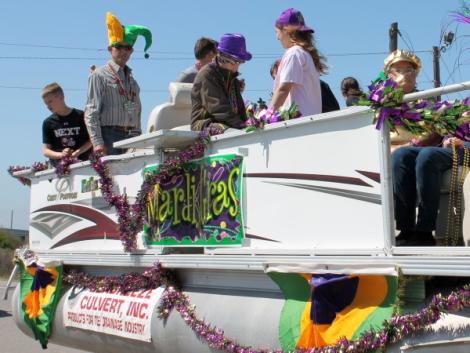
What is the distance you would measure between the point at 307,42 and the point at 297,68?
30cm

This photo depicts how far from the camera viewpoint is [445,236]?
4426mm

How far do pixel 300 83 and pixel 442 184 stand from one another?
1241mm

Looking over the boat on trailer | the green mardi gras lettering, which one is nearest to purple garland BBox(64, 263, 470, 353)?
the boat on trailer

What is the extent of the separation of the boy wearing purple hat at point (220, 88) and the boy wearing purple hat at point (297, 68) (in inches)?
18.5

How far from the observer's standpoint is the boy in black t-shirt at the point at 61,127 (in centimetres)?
774

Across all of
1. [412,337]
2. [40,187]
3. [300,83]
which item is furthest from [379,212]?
[40,187]

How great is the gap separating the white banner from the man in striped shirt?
1.42m

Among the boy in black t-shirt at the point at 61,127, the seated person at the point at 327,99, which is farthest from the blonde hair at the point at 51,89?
the seated person at the point at 327,99

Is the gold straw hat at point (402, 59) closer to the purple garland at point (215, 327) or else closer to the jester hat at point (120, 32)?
the purple garland at point (215, 327)

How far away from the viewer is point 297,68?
199 inches

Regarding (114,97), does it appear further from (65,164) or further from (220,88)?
(220,88)

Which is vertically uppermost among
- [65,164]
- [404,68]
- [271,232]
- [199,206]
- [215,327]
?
[404,68]

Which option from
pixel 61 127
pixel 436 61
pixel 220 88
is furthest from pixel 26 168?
pixel 436 61

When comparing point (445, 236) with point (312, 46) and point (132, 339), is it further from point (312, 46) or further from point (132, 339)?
point (132, 339)
